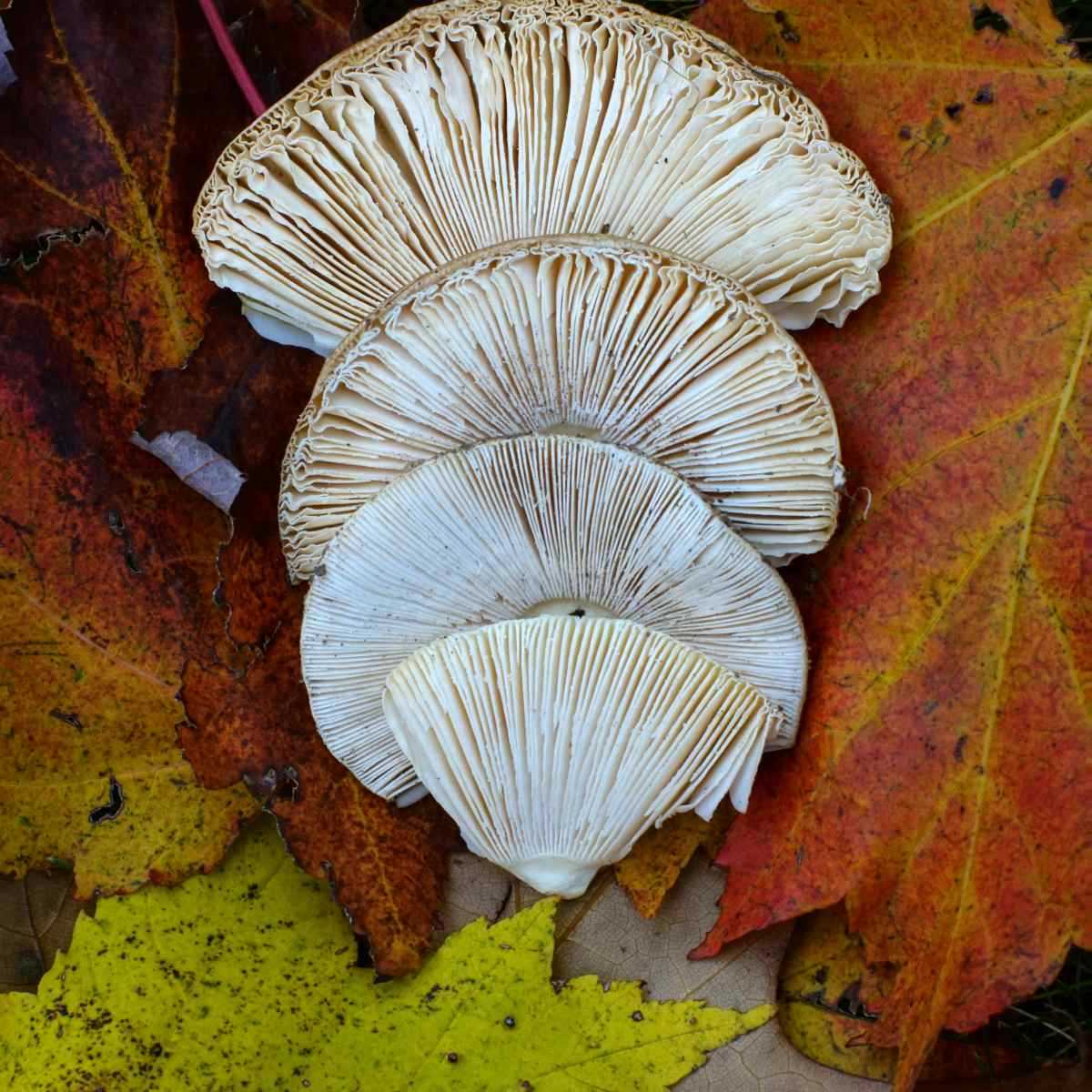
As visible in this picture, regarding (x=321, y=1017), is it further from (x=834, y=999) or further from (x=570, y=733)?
(x=834, y=999)

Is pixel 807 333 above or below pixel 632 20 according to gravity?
below

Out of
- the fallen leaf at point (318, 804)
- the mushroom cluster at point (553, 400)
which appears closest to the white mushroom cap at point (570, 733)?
the mushroom cluster at point (553, 400)

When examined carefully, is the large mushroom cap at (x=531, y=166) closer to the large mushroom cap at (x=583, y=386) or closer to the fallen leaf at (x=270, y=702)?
the fallen leaf at (x=270, y=702)

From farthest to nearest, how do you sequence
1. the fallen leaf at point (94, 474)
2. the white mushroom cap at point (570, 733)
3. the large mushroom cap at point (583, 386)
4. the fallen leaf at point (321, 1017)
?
the fallen leaf at point (94, 474), the fallen leaf at point (321, 1017), the white mushroom cap at point (570, 733), the large mushroom cap at point (583, 386)

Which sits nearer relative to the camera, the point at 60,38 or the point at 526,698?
the point at 526,698

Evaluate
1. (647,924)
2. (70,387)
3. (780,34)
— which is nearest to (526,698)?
(647,924)

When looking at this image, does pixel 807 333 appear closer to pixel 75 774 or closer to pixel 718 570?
pixel 718 570

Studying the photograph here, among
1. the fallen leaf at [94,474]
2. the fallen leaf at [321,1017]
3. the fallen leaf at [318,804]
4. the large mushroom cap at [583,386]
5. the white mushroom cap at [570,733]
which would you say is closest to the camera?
the large mushroom cap at [583,386]

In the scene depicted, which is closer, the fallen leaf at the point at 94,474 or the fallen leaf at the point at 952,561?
the fallen leaf at the point at 952,561
